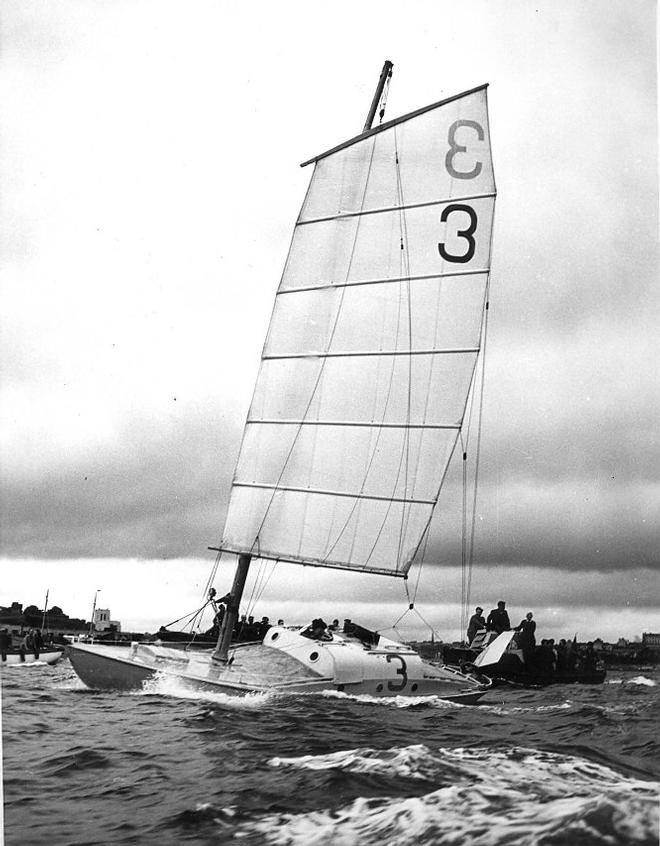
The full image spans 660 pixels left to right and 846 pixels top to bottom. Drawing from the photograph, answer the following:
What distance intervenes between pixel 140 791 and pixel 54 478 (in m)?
1.79

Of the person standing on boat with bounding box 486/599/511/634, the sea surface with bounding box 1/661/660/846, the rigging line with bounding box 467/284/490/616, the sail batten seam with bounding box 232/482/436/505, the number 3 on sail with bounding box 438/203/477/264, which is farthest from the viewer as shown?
the sail batten seam with bounding box 232/482/436/505

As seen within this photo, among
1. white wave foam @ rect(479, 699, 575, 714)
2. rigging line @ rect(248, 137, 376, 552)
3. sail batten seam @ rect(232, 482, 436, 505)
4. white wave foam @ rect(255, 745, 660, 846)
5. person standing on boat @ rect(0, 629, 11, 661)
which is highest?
rigging line @ rect(248, 137, 376, 552)

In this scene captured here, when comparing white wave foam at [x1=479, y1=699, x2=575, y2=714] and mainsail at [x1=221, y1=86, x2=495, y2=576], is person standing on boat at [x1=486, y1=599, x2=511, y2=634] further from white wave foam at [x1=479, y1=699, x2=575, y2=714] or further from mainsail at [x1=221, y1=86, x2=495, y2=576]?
mainsail at [x1=221, y1=86, x2=495, y2=576]

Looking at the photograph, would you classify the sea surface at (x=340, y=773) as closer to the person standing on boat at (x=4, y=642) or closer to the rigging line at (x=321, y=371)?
the person standing on boat at (x=4, y=642)

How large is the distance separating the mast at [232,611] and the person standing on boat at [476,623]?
1807mm

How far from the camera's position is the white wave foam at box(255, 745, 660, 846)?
124 inches

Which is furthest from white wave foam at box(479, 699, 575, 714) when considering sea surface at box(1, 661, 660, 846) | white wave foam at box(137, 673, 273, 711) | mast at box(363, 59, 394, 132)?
mast at box(363, 59, 394, 132)

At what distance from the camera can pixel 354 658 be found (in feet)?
20.7

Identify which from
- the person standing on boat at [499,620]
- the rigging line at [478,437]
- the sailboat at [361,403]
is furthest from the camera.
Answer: the sailboat at [361,403]

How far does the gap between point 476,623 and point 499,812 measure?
1676 millimetres

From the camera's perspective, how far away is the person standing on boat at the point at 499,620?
4.67 meters

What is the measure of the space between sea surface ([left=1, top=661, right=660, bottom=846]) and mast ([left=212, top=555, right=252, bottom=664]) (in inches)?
43.5

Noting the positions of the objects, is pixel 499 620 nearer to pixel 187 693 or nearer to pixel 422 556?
pixel 422 556

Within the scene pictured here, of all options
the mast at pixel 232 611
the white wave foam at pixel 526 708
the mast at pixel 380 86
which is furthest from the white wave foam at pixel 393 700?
the mast at pixel 380 86
